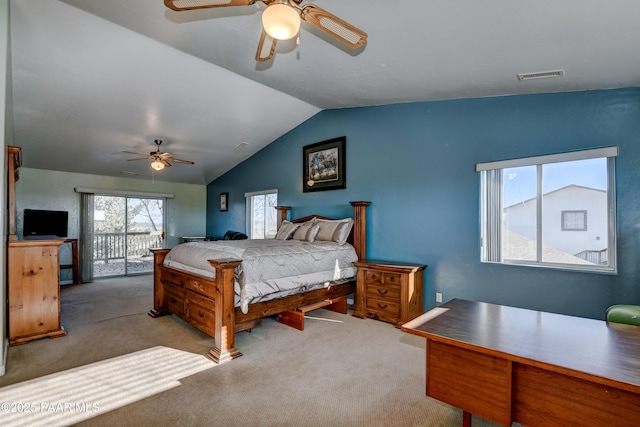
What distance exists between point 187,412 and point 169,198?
6.69m

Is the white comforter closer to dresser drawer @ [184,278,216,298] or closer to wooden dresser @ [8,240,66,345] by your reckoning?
dresser drawer @ [184,278,216,298]

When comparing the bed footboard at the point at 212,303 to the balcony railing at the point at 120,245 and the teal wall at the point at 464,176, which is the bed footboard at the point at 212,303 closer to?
the teal wall at the point at 464,176

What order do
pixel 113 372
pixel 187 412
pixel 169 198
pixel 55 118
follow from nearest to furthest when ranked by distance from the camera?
pixel 187 412
pixel 113 372
pixel 55 118
pixel 169 198

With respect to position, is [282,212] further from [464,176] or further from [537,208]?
[537,208]

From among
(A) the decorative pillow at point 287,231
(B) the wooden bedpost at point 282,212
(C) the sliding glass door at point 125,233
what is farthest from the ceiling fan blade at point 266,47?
(C) the sliding glass door at point 125,233

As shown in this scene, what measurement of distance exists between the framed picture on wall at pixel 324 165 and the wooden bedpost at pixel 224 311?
103 inches

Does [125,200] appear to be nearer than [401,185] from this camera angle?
No

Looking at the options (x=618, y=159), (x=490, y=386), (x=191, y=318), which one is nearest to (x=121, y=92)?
(x=191, y=318)

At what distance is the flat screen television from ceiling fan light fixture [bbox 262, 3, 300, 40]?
6371mm

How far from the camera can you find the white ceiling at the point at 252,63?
2.08 metres

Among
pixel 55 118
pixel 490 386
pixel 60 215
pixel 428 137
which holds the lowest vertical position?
pixel 490 386

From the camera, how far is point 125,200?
23.2ft

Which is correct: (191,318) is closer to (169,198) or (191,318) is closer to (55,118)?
(55,118)

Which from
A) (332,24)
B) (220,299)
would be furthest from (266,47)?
(220,299)
